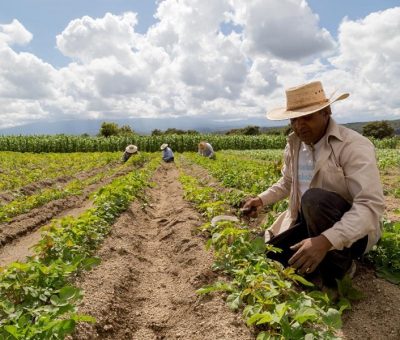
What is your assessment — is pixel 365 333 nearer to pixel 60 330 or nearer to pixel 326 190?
pixel 326 190

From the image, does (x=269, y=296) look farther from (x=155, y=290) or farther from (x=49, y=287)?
(x=155, y=290)

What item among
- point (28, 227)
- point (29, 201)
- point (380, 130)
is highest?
point (29, 201)

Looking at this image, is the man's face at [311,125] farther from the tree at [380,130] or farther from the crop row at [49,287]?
the tree at [380,130]

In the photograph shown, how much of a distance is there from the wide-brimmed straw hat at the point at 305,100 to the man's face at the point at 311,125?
7cm

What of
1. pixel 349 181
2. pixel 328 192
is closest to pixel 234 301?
pixel 328 192

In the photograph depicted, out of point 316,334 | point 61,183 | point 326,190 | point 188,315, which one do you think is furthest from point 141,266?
point 61,183

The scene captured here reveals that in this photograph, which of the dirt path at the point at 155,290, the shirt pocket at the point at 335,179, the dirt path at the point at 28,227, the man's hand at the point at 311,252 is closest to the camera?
the man's hand at the point at 311,252

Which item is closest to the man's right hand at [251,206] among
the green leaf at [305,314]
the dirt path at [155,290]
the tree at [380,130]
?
the dirt path at [155,290]

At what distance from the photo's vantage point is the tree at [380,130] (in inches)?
2613

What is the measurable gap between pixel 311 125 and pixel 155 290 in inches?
87.8

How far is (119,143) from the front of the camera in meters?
35.5

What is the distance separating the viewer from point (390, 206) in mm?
7281

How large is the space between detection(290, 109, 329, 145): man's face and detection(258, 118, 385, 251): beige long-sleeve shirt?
69mm

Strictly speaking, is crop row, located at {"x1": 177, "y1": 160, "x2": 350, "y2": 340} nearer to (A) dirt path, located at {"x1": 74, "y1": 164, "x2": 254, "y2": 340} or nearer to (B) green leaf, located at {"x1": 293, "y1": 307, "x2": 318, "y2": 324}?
(B) green leaf, located at {"x1": 293, "y1": 307, "x2": 318, "y2": 324}
